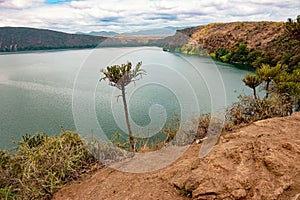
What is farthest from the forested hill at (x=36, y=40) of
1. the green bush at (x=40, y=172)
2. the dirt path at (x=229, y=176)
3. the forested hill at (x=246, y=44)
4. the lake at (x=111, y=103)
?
the dirt path at (x=229, y=176)

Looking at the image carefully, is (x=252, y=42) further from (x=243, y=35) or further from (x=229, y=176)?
(x=229, y=176)

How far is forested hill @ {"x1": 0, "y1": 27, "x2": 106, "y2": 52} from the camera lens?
76.7 meters

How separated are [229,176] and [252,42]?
1771 inches

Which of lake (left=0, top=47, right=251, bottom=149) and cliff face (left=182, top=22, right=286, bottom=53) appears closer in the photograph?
lake (left=0, top=47, right=251, bottom=149)

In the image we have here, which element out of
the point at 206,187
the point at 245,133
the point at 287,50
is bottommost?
the point at 206,187

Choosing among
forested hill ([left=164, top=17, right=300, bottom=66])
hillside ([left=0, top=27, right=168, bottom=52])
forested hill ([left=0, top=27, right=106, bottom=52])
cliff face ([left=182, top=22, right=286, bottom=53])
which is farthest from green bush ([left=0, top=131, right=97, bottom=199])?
forested hill ([left=0, top=27, right=106, bottom=52])

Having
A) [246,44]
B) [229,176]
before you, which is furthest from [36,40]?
[229,176]

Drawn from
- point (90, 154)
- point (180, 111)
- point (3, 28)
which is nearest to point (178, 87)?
point (180, 111)

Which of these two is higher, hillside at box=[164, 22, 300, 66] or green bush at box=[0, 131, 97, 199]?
hillside at box=[164, 22, 300, 66]

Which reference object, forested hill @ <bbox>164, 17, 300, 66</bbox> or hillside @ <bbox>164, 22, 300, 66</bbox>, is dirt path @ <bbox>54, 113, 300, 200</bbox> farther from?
hillside @ <bbox>164, 22, 300, 66</bbox>

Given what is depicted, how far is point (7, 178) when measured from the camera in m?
5.38

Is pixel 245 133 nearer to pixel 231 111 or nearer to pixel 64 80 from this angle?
pixel 231 111

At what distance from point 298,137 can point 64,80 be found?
23264mm

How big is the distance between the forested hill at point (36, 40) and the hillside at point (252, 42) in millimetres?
36819
